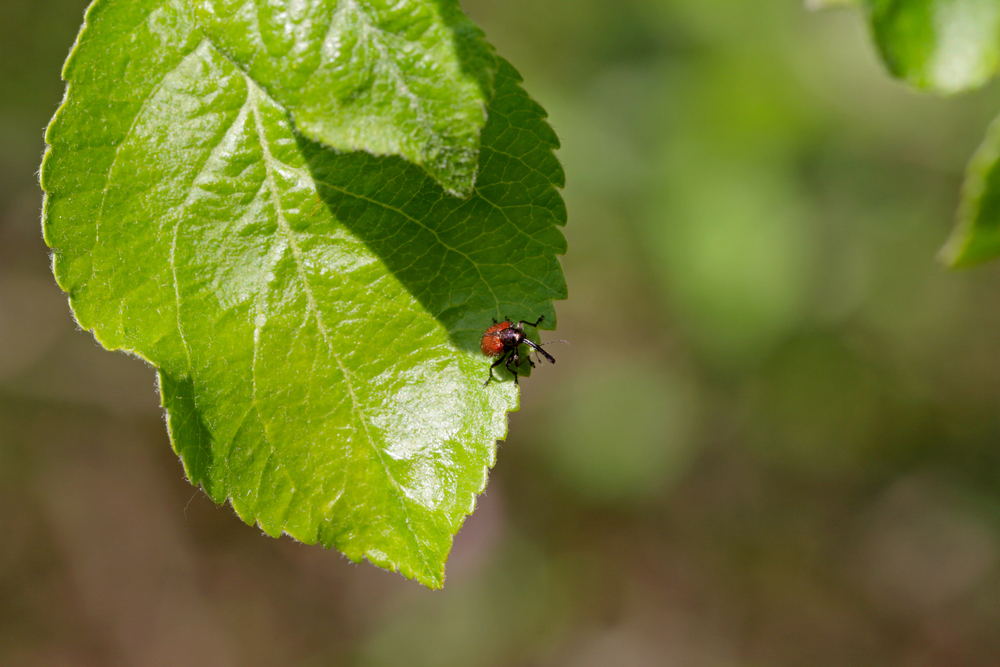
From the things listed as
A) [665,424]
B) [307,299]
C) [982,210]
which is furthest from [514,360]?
[665,424]

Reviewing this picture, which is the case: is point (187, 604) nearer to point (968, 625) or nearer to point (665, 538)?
point (665, 538)

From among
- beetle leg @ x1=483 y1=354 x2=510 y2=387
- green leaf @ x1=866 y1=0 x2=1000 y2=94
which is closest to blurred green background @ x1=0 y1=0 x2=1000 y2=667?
beetle leg @ x1=483 y1=354 x2=510 y2=387

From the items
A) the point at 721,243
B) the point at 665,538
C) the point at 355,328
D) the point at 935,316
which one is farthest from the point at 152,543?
the point at 935,316

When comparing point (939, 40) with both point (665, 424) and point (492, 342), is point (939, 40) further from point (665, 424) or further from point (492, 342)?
point (665, 424)

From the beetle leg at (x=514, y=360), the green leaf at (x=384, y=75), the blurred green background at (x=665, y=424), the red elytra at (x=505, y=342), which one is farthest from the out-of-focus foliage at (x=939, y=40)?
the blurred green background at (x=665, y=424)

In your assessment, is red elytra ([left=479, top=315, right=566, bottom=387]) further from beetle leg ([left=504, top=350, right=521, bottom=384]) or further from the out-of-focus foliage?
the out-of-focus foliage

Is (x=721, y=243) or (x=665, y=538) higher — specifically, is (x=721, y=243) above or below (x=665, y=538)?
above

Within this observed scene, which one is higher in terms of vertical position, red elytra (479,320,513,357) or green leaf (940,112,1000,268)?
green leaf (940,112,1000,268)
